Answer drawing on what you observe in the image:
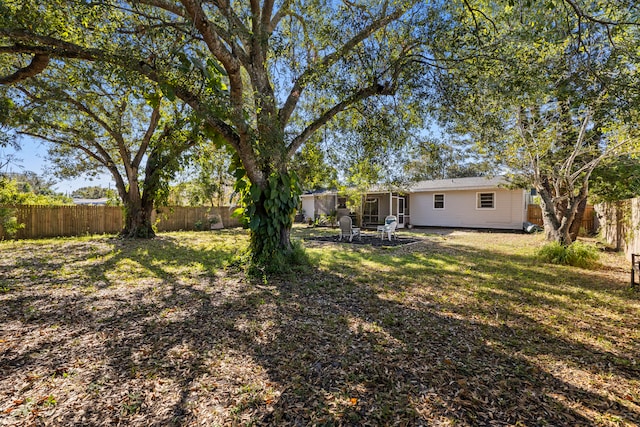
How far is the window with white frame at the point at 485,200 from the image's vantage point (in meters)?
16.5

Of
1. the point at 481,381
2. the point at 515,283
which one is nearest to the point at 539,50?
the point at 515,283

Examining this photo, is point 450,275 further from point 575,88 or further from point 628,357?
point 575,88

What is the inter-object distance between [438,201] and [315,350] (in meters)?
17.4

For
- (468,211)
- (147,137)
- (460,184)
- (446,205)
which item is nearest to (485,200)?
(468,211)

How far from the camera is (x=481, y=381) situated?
8.16ft

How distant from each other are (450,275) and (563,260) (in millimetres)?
3699

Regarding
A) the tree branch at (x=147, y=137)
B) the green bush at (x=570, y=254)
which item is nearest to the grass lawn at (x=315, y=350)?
the green bush at (x=570, y=254)

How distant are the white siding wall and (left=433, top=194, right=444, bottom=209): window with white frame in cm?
19

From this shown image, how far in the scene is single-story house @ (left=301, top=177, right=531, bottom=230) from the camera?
52.6 feet

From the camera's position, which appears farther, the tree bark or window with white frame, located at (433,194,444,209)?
window with white frame, located at (433,194,444,209)

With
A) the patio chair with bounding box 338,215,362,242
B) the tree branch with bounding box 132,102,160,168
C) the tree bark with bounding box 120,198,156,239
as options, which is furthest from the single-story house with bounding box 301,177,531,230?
the tree branch with bounding box 132,102,160,168

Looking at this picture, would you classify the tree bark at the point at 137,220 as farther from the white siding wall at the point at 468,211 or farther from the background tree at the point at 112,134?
the white siding wall at the point at 468,211

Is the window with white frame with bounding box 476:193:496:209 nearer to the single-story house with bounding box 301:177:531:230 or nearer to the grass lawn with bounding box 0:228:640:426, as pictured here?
the single-story house with bounding box 301:177:531:230

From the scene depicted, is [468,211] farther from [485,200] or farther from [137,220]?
[137,220]
